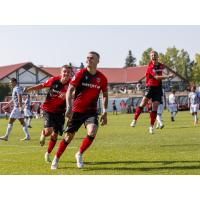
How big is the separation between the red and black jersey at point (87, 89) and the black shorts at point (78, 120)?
88 mm

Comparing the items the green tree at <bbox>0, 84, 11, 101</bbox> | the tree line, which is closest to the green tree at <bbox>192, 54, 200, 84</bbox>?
the tree line

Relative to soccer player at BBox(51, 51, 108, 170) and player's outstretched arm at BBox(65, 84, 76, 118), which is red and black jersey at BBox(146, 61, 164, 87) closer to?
soccer player at BBox(51, 51, 108, 170)

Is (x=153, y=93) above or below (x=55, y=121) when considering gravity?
above

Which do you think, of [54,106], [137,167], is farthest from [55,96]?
[137,167]

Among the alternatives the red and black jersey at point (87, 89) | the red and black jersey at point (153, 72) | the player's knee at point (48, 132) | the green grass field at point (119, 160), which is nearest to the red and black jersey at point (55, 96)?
the player's knee at point (48, 132)

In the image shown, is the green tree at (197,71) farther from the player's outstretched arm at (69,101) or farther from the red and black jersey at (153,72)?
the player's outstretched arm at (69,101)

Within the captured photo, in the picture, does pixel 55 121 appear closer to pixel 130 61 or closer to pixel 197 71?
pixel 197 71

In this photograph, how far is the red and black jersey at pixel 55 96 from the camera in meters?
12.6

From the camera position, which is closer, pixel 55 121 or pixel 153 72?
pixel 55 121

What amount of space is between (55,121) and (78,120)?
213cm

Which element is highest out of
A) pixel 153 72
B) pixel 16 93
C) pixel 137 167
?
pixel 153 72

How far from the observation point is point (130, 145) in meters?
16.2

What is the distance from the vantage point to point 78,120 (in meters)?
10.9
